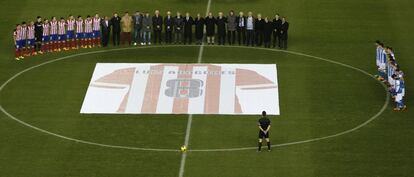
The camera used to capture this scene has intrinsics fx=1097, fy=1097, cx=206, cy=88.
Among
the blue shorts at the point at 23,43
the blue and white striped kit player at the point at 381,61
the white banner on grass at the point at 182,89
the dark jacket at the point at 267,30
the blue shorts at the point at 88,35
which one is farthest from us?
the blue shorts at the point at 88,35

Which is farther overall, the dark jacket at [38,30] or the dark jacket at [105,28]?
the dark jacket at [105,28]

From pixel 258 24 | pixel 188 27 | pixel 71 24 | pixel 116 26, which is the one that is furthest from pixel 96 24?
pixel 258 24

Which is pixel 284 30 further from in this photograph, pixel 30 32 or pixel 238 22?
pixel 30 32

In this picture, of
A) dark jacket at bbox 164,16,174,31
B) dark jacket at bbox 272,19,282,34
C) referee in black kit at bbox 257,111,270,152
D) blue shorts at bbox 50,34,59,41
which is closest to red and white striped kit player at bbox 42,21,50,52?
blue shorts at bbox 50,34,59,41

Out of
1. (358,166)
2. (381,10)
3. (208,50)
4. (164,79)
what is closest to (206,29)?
(208,50)

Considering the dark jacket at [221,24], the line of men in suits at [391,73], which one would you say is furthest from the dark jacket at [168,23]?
the line of men in suits at [391,73]

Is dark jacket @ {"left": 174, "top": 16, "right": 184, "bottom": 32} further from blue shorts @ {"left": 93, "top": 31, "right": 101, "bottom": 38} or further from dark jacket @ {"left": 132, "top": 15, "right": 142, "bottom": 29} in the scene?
blue shorts @ {"left": 93, "top": 31, "right": 101, "bottom": 38}

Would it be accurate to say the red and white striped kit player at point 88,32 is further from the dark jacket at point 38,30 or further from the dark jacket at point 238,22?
the dark jacket at point 238,22

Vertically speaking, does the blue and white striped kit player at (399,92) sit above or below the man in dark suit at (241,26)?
below

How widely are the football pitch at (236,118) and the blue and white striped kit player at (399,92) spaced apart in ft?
1.28

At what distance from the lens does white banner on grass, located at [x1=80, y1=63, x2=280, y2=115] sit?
42250mm

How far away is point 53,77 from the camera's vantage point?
45.2 metres

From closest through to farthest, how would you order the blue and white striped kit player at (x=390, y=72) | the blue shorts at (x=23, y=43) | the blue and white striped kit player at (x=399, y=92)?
the blue and white striped kit player at (x=399, y=92)
the blue and white striped kit player at (x=390, y=72)
the blue shorts at (x=23, y=43)

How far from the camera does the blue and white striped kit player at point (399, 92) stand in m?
41.5
